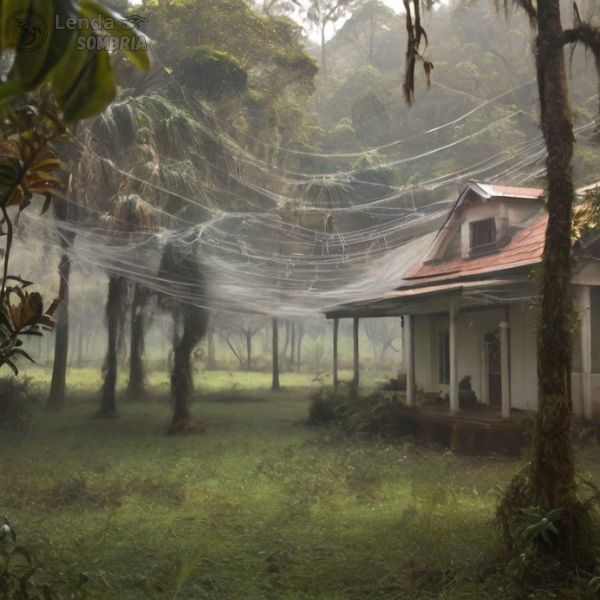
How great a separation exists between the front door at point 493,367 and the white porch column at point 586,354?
2.02 metres

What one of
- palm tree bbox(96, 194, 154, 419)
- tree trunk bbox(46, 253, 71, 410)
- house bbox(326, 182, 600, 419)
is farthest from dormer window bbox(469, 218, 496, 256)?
tree trunk bbox(46, 253, 71, 410)

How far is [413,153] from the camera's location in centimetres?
2661

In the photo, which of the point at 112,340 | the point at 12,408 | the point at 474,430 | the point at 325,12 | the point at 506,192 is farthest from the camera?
the point at 325,12

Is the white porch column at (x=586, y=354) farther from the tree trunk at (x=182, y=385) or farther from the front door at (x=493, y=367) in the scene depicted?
the tree trunk at (x=182, y=385)

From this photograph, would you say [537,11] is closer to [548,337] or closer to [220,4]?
[548,337]

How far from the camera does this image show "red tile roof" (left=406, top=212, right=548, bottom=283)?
33.7ft

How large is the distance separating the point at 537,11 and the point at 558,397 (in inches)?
121

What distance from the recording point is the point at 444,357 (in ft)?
45.4

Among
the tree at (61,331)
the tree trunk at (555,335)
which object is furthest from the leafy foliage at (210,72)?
the tree trunk at (555,335)

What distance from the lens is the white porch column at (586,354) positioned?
381 inches

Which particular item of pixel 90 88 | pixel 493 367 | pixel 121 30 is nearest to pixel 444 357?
pixel 493 367

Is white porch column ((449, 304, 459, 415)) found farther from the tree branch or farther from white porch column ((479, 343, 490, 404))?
the tree branch

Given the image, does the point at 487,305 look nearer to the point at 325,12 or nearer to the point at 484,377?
the point at 484,377

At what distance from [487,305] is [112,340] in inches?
339
